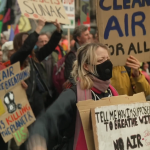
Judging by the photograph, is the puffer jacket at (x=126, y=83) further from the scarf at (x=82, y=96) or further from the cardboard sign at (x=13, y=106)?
the cardboard sign at (x=13, y=106)

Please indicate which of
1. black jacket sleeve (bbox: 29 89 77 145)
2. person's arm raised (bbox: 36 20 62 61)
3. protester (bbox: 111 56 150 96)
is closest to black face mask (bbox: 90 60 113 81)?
black jacket sleeve (bbox: 29 89 77 145)

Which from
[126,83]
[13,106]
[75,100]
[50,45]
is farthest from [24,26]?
[75,100]

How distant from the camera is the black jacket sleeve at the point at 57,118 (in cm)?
155

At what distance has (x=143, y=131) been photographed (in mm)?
1644

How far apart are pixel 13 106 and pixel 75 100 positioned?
1.05 metres

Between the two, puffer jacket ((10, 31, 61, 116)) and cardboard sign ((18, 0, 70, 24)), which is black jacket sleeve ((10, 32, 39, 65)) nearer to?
puffer jacket ((10, 31, 61, 116))

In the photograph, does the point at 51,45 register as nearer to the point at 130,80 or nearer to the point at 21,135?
the point at 21,135

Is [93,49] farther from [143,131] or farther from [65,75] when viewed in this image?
[65,75]

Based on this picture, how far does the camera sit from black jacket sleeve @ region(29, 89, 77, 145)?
5.10 ft

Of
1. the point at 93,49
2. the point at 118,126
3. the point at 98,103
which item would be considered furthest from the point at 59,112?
the point at 93,49

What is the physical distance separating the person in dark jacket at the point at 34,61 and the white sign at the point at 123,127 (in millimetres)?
1737

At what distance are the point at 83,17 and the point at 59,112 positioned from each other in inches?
162

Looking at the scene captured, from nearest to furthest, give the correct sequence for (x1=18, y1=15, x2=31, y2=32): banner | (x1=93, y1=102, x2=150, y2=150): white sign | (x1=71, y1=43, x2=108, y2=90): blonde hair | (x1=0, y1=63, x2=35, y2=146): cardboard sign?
1. (x1=93, y1=102, x2=150, y2=150): white sign
2. (x1=71, y1=43, x2=108, y2=90): blonde hair
3. (x1=0, y1=63, x2=35, y2=146): cardboard sign
4. (x1=18, y1=15, x2=31, y2=32): banner

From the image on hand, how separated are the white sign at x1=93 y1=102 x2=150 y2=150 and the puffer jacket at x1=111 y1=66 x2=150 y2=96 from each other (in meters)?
0.50
